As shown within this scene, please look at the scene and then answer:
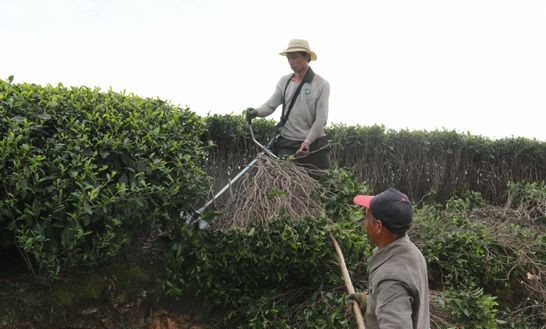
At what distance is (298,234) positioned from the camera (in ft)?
15.7

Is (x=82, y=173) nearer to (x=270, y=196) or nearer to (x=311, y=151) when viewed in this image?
(x=270, y=196)

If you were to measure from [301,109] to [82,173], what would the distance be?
103 inches

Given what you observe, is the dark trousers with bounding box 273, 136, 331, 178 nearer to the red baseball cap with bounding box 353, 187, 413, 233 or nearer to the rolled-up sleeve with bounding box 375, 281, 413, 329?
the red baseball cap with bounding box 353, 187, 413, 233

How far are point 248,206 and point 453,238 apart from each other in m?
2.90

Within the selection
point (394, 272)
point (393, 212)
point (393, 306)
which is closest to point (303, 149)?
point (393, 212)

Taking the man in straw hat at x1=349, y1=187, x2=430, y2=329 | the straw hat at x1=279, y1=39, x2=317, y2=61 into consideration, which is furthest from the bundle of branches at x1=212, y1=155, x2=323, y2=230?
the man in straw hat at x1=349, y1=187, x2=430, y2=329

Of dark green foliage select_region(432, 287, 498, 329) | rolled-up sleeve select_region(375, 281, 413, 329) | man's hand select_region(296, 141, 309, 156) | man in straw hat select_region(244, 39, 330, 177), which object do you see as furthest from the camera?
man in straw hat select_region(244, 39, 330, 177)

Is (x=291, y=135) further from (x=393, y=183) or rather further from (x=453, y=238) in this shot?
(x=393, y=183)

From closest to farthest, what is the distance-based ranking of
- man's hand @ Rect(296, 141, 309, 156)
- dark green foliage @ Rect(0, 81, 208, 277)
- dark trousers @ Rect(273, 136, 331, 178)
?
1. dark green foliage @ Rect(0, 81, 208, 277)
2. man's hand @ Rect(296, 141, 309, 156)
3. dark trousers @ Rect(273, 136, 331, 178)

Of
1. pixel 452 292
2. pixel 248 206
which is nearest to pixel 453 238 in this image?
pixel 452 292

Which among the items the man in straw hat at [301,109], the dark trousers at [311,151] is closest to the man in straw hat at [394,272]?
the man in straw hat at [301,109]

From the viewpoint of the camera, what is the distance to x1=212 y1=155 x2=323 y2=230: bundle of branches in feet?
16.2

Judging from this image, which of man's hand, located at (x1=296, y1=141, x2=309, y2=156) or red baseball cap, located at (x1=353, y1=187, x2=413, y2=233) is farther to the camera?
man's hand, located at (x1=296, y1=141, x2=309, y2=156)

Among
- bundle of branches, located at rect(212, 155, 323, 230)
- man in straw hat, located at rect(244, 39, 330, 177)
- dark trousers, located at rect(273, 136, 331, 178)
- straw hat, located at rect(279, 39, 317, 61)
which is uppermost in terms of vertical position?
straw hat, located at rect(279, 39, 317, 61)
